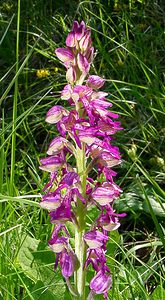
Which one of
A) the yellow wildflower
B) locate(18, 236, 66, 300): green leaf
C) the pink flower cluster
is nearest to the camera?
the pink flower cluster

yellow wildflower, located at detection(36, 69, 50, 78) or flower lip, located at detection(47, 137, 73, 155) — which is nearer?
flower lip, located at detection(47, 137, 73, 155)

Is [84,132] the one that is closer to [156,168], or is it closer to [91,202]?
[91,202]

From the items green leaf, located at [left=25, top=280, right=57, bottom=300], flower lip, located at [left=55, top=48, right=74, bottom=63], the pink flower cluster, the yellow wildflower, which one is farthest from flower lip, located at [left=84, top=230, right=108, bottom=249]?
the yellow wildflower

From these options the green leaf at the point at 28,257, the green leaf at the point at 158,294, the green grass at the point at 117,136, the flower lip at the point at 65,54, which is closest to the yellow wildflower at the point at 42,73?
the green grass at the point at 117,136

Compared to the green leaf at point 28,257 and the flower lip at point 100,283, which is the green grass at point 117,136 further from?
the flower lip at point 100,283

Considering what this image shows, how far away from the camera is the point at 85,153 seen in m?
1.32

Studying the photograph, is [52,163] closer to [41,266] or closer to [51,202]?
[51,202]

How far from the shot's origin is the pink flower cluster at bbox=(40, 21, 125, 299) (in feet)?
4.13

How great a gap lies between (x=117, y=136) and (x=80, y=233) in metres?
1.77

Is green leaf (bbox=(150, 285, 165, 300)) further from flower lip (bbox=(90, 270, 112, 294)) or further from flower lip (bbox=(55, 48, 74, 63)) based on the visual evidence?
flower lip (bbox=(55, 48, 74, 63))

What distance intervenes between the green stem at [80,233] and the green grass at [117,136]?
35cm

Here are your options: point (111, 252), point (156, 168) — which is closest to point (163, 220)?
point (156, 168)

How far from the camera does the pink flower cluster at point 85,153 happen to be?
126 centimetres

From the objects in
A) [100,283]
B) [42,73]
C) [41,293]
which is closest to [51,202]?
[100,283]
